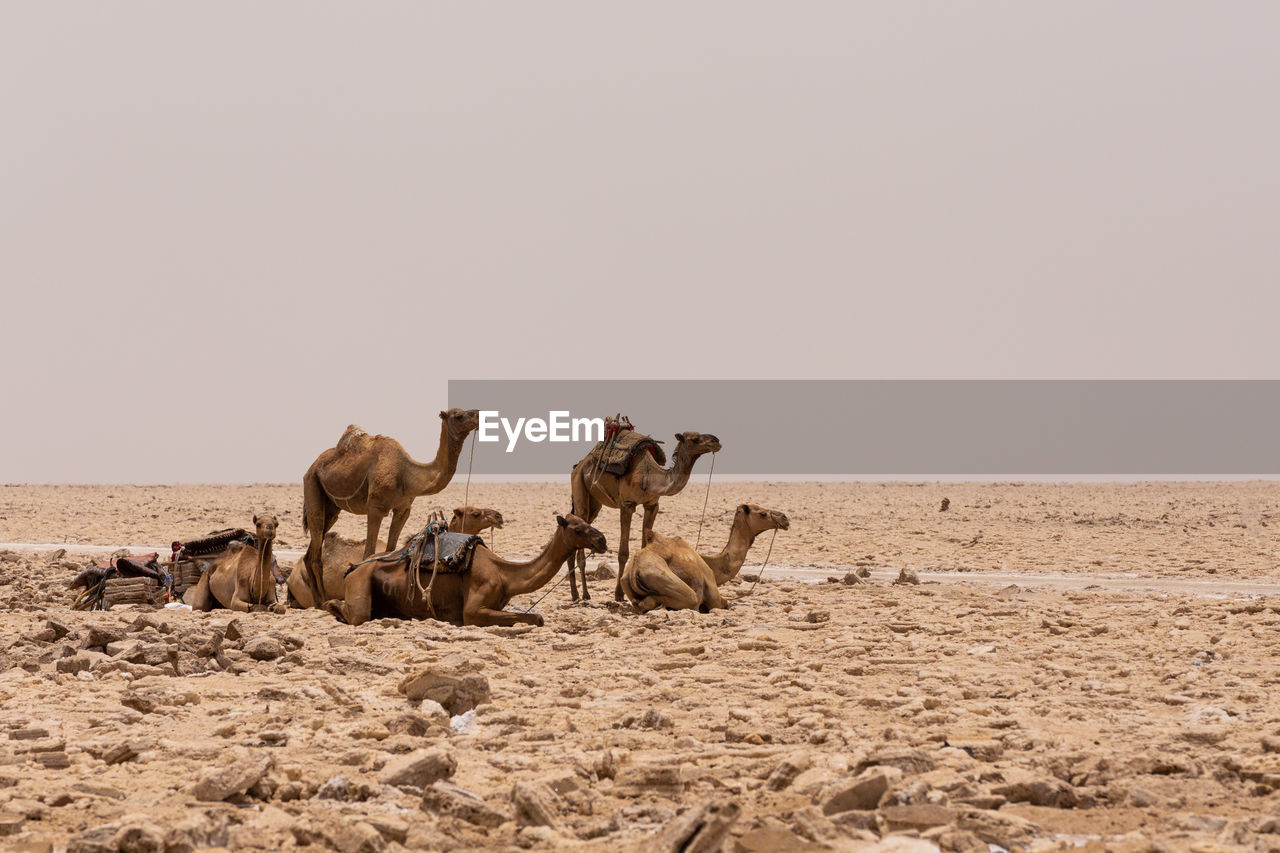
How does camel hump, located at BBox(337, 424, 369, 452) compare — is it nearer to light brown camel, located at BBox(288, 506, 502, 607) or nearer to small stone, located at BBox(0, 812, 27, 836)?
light brown camel, located at BBox(288, 506, 502, 607)

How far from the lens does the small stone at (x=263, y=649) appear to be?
34.3ft

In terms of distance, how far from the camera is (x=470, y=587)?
13.2m

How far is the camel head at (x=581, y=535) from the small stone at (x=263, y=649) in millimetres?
3438

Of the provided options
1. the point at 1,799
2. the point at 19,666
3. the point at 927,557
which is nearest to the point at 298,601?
the point at 19,666

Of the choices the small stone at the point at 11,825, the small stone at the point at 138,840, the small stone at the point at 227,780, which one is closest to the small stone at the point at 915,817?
the small stone at the point at 227,780

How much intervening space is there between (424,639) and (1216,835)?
25.9 feet

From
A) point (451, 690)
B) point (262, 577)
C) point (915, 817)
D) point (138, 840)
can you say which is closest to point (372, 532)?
point (262, 577)

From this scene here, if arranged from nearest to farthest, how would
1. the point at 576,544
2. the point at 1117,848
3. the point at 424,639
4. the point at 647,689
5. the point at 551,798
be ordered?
the point at 1117,848 < the point at 551,798 < the point at 647,689 < the point at 424,639 < the point at 576,544

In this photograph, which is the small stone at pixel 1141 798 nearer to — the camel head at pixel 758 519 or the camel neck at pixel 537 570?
the camel neck at pixel 537 570

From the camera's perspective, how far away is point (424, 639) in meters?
11.7

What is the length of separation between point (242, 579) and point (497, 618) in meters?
4.53

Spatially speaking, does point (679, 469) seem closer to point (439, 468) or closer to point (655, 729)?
point (439, 468)

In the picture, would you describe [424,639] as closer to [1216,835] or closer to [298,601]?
[298,601]

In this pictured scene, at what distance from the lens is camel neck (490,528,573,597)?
42.7ft
